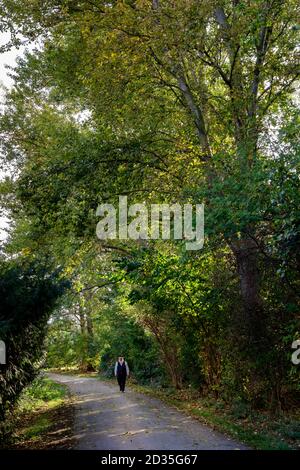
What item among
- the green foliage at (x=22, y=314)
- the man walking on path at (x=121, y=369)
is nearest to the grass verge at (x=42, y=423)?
the green foliage at (x=22, y=314)

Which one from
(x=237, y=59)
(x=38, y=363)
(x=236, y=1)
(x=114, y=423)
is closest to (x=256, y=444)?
(x=114, y=423)

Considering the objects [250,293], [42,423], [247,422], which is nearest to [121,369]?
[42,423]

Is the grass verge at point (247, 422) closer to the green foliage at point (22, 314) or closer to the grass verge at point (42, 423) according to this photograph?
the grass verge at point (42, 423)

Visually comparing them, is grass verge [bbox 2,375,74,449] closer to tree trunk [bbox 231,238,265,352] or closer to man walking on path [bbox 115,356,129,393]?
man walking on path [bbox 115,356,129,393]

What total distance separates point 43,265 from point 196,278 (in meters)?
4.70

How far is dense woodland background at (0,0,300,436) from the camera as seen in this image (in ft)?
31.3

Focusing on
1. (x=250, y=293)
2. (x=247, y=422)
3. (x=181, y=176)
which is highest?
(x=181, y=176)

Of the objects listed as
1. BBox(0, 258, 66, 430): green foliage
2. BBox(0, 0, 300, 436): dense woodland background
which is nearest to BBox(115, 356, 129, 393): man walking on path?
BBox(0, 0, 300, 436): dense woodland background

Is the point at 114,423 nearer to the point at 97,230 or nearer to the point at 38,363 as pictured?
the point at 38,363

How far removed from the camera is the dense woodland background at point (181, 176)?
31.3 feet

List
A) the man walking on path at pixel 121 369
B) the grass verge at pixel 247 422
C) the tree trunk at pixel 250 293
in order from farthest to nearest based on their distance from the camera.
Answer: the man walking on path at pixel 121 369
the tree trunk at pixel 250 293
the grass verge at pixel 247 422

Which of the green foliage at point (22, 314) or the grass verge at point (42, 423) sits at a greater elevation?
the green foliage at point (22, 314)

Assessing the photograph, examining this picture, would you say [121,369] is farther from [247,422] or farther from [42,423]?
[247,422]

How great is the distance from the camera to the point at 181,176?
13.9m
